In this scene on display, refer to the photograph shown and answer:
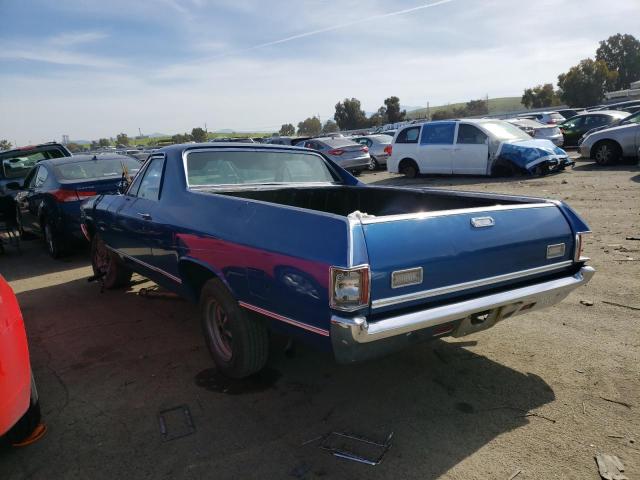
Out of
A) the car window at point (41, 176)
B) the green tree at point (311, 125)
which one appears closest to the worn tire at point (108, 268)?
the car window at point (41, 176)

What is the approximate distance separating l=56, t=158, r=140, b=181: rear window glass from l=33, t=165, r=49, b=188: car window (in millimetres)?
371

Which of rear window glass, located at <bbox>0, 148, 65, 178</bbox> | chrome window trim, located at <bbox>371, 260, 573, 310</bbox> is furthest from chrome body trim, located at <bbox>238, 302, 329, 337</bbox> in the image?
rear window glass, located at <bbox>0, 148, 65, 178</bbox>

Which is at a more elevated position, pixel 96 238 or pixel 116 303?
pixel 96 238

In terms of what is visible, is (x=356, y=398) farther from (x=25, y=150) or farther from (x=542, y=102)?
(x=542, y=102)

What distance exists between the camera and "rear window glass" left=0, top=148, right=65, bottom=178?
35.4 feet

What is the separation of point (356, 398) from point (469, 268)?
3.78ft

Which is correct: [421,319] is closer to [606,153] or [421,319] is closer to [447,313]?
[447,313]

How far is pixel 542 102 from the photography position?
62094mm

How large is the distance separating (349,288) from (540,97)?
6886 centimetres

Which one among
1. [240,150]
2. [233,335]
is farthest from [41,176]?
[233,335]

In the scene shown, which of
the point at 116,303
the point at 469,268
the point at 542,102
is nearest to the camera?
the point at 469,268

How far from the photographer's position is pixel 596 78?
54.1 m

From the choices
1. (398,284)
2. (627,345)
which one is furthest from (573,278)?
(398,284)

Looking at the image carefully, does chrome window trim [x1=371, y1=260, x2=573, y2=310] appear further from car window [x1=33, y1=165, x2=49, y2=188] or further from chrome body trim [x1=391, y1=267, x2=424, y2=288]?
car window [x1=33, y1=165, x2=49, y2=188]
